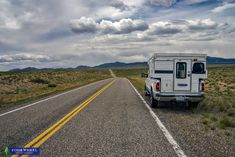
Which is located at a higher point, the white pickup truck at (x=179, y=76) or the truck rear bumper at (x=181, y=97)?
the white pickup truck at (x=179, y=76)

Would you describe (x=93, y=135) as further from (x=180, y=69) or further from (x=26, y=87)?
(x=26, y=87)

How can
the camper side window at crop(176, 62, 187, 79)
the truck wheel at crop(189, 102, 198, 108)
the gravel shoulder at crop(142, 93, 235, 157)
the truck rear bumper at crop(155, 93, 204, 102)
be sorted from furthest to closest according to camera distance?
the truck wheel at crop(189, 102, 198, 108) → the camper side window at crop(176, 62, 187, 79) → the truck rear bumper at crop(155, 93, 204, 102) → the gravel shoulder at crop(142, 93, 235, 157)

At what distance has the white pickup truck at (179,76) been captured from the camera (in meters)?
10.8

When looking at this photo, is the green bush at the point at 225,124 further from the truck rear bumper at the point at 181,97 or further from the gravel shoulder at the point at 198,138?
the truck rear bumper at the point at 181,97

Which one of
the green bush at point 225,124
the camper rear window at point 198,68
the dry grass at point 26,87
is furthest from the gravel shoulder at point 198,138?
the dry grass at point 26,87

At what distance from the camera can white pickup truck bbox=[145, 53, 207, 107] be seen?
1078 centimetres

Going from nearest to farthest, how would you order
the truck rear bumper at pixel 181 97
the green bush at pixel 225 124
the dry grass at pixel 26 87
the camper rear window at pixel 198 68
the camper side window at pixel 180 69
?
1. the green bush at pixel 225 124
2. the truck rear bumper at pixel 181 97
3. the camper rear window at pixel 198 68
4. the camper side window at pixel 180 69
5. the dry grass at pixel 26 87

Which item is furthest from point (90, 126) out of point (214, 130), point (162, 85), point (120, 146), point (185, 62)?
point (185, 62)

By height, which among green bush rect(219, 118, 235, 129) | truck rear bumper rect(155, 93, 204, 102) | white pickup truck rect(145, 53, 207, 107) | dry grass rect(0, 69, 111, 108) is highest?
white pickup truck rect(145, 53, 207, 107)

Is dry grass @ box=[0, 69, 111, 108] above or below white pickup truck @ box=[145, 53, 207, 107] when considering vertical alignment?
below

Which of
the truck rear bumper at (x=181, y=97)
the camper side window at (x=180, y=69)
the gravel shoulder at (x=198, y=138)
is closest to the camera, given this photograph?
the gravel shoulder at (x=198, y=138)

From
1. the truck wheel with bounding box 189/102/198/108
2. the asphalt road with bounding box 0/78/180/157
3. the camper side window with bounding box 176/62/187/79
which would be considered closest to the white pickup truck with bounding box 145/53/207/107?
the camper side window with bounding box 176/62/187/79

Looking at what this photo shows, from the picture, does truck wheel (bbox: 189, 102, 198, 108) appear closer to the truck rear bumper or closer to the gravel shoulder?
the truck rear bumper

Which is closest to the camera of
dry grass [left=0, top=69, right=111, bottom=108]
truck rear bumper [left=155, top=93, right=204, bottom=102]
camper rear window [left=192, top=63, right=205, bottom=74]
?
truck rear bumper [left=155, top=93, right=204, bottom=102]
